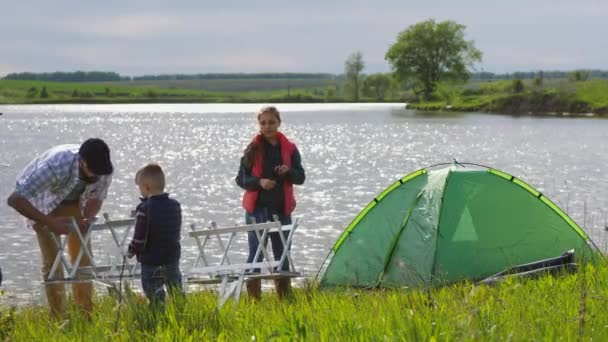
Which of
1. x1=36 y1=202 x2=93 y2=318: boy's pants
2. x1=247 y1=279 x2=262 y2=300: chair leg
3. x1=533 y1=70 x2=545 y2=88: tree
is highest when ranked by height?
x1=36 y1=202 x2=93 y2=318: boy's pants

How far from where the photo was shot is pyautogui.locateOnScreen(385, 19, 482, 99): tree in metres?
125

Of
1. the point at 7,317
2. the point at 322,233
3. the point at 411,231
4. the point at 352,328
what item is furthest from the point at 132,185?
the point at 352,328

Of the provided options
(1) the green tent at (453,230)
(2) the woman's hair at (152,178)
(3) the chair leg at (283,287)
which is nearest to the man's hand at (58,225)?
(2) the woman's hair at (152,178)

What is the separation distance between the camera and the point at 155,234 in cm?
720

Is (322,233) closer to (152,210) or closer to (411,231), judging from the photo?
(411,231)

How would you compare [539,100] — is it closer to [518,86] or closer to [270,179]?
[518,86]

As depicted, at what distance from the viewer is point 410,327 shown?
5266 mm

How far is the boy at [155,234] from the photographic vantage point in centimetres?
714

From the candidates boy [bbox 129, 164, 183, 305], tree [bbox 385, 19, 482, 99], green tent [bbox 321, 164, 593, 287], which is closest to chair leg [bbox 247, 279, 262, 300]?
green tent [bbox 321, 164, 593, 287]

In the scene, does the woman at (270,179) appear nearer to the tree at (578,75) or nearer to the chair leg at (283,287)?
the chair leg at (283,287)

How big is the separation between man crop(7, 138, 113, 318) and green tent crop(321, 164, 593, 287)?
325 cm

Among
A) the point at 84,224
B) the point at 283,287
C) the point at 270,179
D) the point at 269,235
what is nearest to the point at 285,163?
the point at 270,179

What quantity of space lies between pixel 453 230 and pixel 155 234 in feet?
13.8

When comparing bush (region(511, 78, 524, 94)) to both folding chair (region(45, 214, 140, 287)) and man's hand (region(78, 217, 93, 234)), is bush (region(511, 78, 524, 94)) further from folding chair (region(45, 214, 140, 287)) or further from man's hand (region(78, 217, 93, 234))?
folding chair (region(45, 214, 140, 287))
